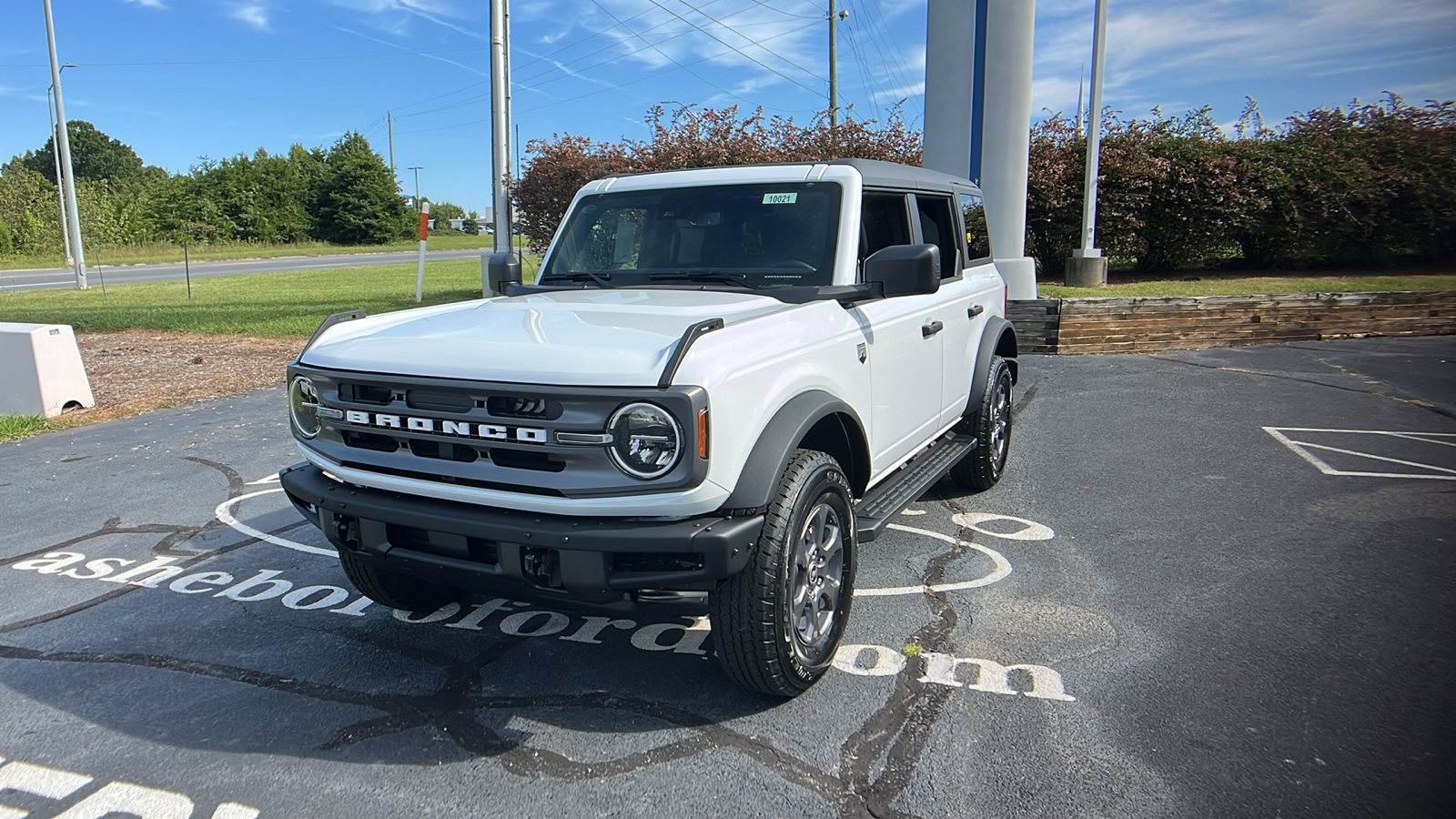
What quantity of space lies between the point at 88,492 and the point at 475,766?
461 centimetres

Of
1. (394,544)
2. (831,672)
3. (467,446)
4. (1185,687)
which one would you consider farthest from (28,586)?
(1185,687)

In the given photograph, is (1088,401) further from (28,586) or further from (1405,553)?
(28,586)

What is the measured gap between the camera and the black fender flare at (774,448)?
9.48 ft

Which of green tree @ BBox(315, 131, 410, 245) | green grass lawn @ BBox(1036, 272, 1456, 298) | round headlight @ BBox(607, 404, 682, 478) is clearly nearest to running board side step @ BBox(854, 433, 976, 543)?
round headlight @ BBox(607, 404, 682, 478)

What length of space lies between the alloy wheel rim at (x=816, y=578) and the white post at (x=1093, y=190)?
1311 centimetres

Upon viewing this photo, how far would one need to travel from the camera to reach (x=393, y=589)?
3920 mm

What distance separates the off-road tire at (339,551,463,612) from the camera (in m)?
3.84

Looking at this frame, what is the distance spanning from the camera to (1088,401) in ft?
29.1

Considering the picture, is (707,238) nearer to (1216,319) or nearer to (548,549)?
(548,549)

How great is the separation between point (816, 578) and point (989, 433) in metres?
2.77

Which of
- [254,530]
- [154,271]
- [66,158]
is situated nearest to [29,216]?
[154,271]

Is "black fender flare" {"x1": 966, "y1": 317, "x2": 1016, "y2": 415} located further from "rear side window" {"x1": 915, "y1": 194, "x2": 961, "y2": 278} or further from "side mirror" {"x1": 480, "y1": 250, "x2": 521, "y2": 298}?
"side mirror" {"x1": 480, "y1": 250, "x2": 521, "y2": 298}

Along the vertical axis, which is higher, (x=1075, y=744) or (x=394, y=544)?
(x=394, y=544)

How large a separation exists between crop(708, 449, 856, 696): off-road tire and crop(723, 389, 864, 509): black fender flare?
10 centimetres
